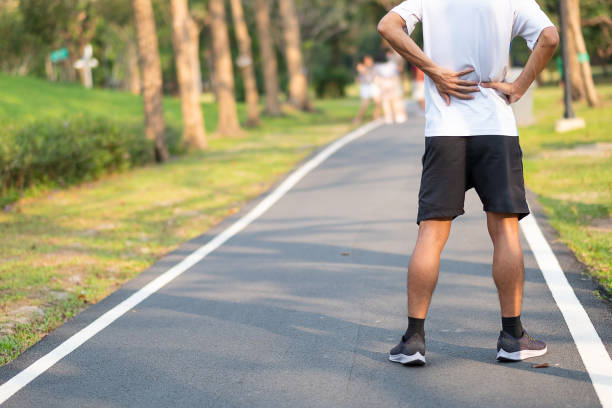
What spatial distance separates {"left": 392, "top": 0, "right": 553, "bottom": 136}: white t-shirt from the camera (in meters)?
4.55

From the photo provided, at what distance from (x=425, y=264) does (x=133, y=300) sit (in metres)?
2.90

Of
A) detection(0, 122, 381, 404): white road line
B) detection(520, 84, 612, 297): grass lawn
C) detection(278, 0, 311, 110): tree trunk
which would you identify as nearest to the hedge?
detection(0, 122, 381, 404): white road line

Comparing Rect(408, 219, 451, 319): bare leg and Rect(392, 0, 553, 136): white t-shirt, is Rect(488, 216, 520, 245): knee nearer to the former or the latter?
Rect(408, 219, 451, 319): bare leg

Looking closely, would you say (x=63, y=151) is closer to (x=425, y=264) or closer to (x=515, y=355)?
(x=425, y=264)

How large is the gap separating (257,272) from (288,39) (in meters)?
29.3

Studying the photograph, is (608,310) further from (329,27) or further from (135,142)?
(329,27)

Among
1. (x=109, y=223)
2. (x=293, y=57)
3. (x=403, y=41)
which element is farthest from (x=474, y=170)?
(x=293, y=57)

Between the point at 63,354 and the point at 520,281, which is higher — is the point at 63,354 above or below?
below

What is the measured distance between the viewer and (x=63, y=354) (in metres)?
5.41

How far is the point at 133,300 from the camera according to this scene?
679 centimetres

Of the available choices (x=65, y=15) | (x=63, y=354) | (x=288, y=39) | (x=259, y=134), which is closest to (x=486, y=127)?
(x=63, y=354)

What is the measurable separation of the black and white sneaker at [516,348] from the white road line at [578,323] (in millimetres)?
254

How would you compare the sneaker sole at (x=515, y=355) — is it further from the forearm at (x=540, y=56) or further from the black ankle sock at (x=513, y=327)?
the forearm at (x=540, y=56)

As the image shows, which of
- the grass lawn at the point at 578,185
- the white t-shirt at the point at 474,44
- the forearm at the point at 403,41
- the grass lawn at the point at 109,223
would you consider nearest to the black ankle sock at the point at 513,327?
the white t-shirt at the point at 474,44
